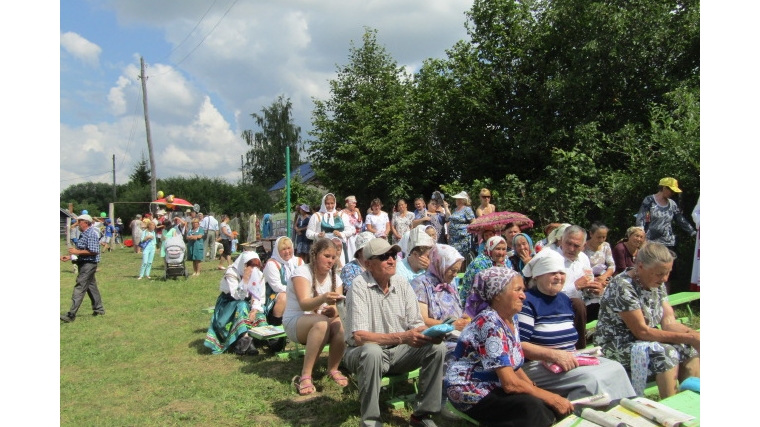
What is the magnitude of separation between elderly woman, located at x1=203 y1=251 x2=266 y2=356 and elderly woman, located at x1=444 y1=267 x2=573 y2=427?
3.65 m

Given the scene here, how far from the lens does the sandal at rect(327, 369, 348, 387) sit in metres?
5.06

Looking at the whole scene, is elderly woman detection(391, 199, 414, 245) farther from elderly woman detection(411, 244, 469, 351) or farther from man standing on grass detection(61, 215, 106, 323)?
elderly woman detection(411, 244, 469, 351)

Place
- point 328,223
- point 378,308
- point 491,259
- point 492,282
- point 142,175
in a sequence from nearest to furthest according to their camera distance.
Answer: point 492,282
point 378,308
point 491,259
point 328,223
point 142,175

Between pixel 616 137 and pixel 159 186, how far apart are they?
143 ft

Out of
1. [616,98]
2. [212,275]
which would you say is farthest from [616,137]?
[212,275]

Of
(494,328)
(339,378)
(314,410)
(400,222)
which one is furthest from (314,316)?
(400,222)

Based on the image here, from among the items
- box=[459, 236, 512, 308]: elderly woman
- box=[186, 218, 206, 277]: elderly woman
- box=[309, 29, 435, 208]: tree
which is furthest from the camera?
box=[309, 29, 435, 208]: tree

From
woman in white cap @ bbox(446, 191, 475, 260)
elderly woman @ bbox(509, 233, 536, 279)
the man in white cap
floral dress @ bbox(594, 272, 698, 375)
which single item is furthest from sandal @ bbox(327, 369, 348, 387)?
woman in white cap @ bbox(446, 191, 475, 260)

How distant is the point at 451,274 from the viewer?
502 centimetres

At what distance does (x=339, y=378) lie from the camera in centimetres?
513

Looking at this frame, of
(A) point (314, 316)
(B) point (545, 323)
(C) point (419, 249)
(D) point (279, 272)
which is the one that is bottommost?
(A) point (314, 316)

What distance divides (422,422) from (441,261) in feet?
4.60

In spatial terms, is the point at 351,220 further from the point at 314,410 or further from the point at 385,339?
the point at 385,339

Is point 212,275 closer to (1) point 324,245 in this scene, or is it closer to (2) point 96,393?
(2) point 96,393
